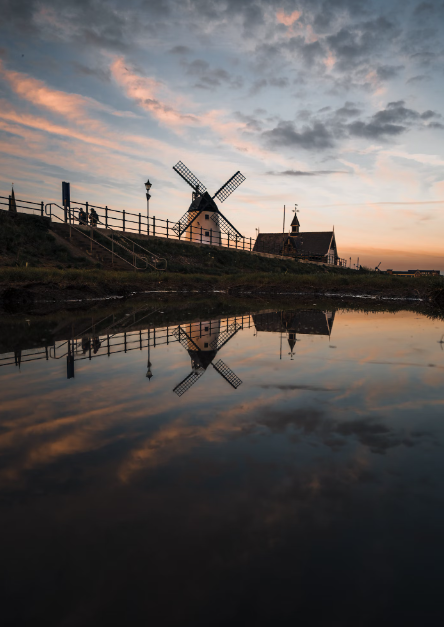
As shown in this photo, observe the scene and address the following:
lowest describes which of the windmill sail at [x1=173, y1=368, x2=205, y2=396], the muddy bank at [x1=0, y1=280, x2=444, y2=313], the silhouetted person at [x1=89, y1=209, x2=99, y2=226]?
the windmill sail at [x1=173, y1=368, x2=205, y2=396]

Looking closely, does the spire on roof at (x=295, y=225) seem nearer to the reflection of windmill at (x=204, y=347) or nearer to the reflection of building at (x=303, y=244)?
the reflection of building at (x=303, y=244)

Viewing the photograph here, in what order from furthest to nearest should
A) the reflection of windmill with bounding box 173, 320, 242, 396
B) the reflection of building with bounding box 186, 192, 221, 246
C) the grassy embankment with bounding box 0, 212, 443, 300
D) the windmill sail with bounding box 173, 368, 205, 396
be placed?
1. the reflection of building with bounding box 186, 192, 221, 246
2. the grassy embankment with bounding box 0, 212, 443, 300
3. the reflection of windmill with bounding box 173, 320, 242, 396
4. the windmill sail with bounding box 173, 368, 205, 396

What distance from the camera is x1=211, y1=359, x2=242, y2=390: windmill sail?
5055mm

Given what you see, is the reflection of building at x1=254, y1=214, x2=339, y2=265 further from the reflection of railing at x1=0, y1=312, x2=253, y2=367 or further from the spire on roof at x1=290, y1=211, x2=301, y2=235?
the reflection of railing at x1=0, y1=312, x2=253, y2=367

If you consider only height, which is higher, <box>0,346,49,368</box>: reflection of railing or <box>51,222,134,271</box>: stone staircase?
<box>51,222,134,271</box>: stone staircase

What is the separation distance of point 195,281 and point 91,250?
8.16m

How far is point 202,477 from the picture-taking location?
2670mm

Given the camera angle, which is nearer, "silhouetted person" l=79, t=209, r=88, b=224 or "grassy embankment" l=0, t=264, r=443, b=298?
"grassy embankment" l=0, t=264, r=443, b=298

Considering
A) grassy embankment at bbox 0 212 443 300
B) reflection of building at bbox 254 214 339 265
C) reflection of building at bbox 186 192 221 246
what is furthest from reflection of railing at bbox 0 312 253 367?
reflection of building at bbox 254 214 339 265

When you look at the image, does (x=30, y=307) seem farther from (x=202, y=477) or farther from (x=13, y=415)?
(x=202, y=477)

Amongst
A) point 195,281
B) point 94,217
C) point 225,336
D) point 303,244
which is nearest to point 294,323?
point 225,336

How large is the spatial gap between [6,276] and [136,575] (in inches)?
661

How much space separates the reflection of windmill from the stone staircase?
18275mm

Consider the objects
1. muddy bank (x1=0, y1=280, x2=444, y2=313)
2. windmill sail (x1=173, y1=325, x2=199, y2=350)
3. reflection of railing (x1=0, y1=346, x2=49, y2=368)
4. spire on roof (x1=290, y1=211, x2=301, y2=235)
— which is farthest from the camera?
spire on roof (x1=290, y1=211, x2=301, y2=235)
